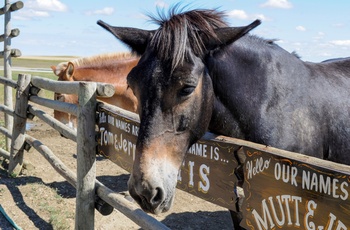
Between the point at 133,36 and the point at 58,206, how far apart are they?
3.12 meters

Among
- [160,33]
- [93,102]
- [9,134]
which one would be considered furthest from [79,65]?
[160,33]

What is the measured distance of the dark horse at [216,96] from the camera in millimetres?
2053

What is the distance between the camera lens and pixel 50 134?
8695 millimetres

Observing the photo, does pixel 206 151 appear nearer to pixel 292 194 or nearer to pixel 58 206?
pixel 292 194

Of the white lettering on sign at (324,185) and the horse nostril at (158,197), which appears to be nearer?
the white lettering on sign at (324,185)

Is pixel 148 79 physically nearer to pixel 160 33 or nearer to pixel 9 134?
pixel 160 33

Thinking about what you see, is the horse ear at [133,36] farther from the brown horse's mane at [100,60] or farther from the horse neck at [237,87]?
the brown horse's mane at [100,60]

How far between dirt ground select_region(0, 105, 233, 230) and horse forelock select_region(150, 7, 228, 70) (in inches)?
112

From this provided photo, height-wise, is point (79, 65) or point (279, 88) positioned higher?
point (279, 88)

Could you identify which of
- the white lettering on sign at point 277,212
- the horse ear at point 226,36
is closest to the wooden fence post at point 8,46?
the horse ear at point 226,36

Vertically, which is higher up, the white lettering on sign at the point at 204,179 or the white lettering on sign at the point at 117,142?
the white lettering on sign at the point at 204,179

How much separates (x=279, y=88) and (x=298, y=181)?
0.91 metres

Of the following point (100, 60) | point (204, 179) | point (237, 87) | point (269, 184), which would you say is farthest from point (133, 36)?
point (100, 60)

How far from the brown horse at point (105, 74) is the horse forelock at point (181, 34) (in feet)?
13.0
